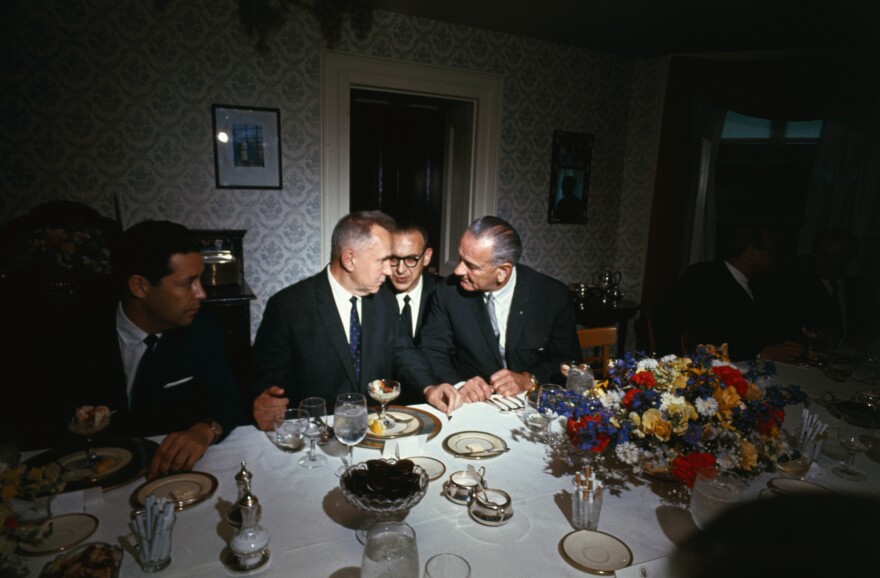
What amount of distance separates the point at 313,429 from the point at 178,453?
423mm

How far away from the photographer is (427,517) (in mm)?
1299

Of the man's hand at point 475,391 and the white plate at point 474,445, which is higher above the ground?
the man's hand at point 475,391

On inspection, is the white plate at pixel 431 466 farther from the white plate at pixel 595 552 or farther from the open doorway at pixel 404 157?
the open doorway at pixel 404 157

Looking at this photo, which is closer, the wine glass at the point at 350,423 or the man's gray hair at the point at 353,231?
the wine glass at the point at 350,423

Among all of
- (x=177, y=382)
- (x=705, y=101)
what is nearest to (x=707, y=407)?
(x=177, y=382)

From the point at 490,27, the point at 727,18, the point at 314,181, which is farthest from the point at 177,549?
the point at 727,18

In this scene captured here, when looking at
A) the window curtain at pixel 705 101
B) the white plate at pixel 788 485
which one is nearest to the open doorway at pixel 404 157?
the window curtain at pixel 705 101

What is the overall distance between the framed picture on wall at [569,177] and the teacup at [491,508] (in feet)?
13.8

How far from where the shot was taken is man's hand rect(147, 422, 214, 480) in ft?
4.72

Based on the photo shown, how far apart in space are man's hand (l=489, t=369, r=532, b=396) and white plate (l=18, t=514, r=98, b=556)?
153cm

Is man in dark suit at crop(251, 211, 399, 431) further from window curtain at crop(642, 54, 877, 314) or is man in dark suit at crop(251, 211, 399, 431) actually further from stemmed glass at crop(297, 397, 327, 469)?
window curtain at crop(642, 54, 877, 314)

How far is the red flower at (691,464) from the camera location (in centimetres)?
133

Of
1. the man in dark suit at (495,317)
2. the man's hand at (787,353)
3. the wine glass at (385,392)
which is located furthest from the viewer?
the man's hand at (787,353)

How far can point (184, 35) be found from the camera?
11.9 ft
